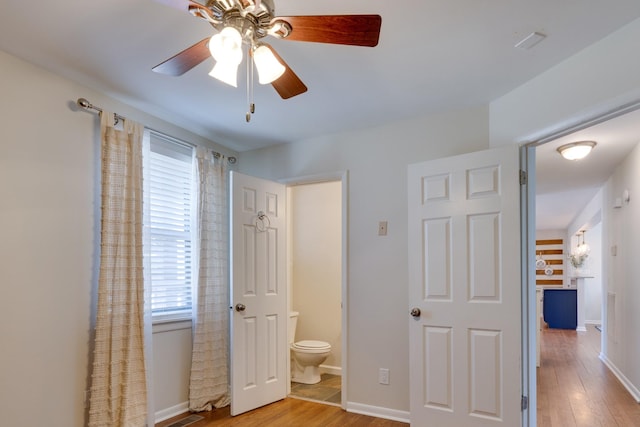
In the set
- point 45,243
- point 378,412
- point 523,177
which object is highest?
point 523,177

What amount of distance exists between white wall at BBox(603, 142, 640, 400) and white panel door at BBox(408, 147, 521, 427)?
2235mm

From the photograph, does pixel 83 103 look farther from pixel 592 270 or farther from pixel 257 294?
pixel 592 270

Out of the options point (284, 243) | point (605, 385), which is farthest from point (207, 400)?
point (605, 385)

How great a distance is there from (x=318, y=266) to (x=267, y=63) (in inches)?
134

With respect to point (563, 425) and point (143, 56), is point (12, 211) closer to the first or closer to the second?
point (143, 56)

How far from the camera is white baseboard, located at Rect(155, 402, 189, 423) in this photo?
10.3ft

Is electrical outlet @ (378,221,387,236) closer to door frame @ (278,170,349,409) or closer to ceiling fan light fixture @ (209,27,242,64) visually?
door frame @ (278,170,349,409)

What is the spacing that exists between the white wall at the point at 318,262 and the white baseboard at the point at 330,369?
31 millimetres

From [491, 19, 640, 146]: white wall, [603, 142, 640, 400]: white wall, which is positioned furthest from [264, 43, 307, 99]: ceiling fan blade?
[603, 142, 640, 400]: white wall

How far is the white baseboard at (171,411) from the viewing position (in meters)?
3.14

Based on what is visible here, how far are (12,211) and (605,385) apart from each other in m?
5.55

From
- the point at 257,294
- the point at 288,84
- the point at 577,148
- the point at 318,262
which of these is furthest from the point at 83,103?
the point at 577,148

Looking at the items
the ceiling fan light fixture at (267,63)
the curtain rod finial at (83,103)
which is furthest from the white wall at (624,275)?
the curtain rod finial at (83,103)

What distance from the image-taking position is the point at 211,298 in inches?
139
